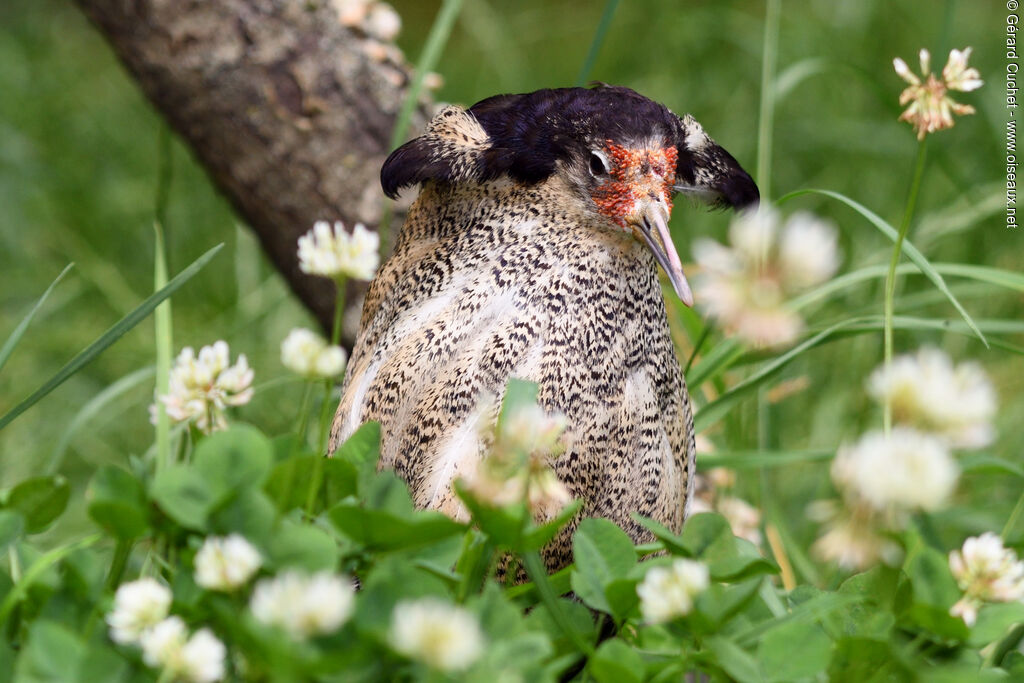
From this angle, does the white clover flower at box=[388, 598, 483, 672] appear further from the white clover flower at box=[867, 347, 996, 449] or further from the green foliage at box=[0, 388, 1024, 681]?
the white clover flower at box=[867, 347, 996, 449]

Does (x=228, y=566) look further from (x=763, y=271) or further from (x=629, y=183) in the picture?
(x=629, y=183)

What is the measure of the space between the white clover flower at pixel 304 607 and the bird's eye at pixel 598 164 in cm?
42

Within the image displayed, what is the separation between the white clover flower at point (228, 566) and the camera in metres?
0.49

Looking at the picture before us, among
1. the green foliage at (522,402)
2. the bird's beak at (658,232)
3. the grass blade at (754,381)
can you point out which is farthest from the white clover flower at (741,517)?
the bird's beak at (658,232)

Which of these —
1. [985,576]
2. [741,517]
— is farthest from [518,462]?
[741,517]

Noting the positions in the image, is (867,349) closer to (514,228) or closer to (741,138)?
(741,138)

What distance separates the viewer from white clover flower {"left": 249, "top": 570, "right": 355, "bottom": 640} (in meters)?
Result: 0.42

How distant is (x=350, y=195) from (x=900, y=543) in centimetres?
95

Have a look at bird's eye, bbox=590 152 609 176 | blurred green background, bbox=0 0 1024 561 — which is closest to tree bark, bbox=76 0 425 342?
blurred green background, bbox=0 0 1024 561

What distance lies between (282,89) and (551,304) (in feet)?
2.34

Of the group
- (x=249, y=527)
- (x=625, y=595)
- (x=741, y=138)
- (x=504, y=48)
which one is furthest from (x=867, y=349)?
(x=249, y=527)

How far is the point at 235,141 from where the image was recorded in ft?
4.54

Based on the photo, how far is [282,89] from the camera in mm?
1359

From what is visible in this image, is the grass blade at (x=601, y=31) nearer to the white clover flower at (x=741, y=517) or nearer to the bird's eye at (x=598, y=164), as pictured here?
the bird's eye at (x=598, y=164)
